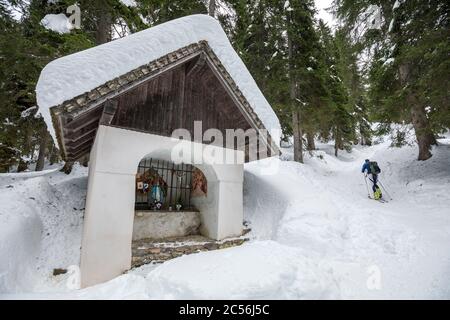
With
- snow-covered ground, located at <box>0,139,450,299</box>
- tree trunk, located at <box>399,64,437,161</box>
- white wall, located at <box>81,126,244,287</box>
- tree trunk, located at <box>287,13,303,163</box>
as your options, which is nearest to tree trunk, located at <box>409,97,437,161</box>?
tree trunk, located at <box>399,64,437,161</box>

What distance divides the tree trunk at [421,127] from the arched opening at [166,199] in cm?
845

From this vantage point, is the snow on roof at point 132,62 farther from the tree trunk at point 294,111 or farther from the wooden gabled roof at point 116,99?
the tree trunk at point 294,111

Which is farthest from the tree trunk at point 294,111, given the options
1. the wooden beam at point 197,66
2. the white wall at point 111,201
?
the white wall at point 111,201

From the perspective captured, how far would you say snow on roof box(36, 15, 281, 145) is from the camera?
15.4ft

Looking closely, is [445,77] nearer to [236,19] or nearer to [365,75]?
[365,75]

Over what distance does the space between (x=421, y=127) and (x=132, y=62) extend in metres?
11.7

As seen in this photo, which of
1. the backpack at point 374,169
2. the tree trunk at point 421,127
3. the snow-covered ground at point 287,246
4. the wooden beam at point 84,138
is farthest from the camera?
the backpack at point 374,169

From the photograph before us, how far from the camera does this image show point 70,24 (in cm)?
900

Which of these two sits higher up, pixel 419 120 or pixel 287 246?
pixel 419 120

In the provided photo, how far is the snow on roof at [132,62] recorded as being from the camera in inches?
185

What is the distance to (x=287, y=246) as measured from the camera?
463cm

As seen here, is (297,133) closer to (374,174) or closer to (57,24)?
(374,174)

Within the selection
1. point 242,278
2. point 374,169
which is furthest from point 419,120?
point 242,278

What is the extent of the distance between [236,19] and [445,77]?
37.2ft
